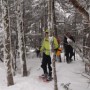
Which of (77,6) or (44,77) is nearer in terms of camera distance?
(77,6)

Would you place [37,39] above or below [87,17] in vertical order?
below

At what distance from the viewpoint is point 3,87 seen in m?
12.8

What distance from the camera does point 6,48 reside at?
12.9 meters

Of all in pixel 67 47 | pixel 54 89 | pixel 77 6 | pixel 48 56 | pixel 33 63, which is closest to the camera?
pixel 77 6

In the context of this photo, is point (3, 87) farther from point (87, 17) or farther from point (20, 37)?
point (87, 17)

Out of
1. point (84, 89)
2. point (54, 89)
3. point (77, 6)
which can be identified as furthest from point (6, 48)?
point (77, 6)

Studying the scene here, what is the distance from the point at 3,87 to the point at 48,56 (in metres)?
2.71

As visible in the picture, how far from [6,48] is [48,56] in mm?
2156

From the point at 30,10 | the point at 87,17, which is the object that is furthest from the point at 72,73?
the point at 30,10

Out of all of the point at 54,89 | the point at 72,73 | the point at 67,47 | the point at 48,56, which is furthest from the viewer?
the point at 67,47

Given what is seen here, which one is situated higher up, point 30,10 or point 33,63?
point 30,10

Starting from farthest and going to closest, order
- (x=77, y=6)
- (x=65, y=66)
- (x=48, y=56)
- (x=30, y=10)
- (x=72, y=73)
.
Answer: (x=30, y=10) < (x=65, y=66) < (x=72, y=73) < (x=48, y=56) < (x=77, y=6)

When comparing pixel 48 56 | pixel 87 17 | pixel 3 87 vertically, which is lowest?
pixel 3 87

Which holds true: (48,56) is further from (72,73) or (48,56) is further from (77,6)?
(77,6)
